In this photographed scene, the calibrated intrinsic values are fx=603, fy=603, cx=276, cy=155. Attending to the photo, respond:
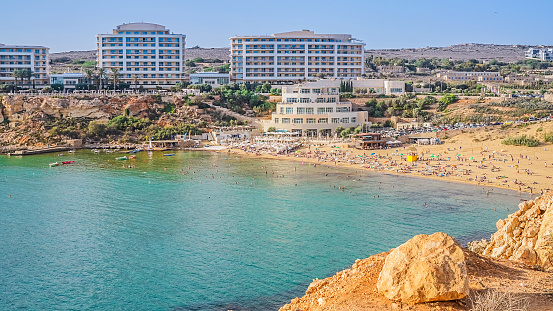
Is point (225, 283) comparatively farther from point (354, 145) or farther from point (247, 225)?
point (354, 145)

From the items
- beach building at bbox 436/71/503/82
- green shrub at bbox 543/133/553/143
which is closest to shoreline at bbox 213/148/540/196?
green shrub at bbox 543/133/553/143

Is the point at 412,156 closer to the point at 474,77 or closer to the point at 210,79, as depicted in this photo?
the point at 210,79

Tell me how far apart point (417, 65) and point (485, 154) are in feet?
359

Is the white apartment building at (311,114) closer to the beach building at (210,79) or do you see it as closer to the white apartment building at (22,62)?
the beach building at (210,79)

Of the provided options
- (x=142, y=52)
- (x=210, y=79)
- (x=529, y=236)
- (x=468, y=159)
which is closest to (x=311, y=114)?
(x=468, y=159)

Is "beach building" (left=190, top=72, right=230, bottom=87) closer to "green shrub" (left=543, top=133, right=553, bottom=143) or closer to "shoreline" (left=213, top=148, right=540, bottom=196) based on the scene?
"shoreline" (left=213, top=148, right=540, bottom=196)

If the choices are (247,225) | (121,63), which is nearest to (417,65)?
(121,63)

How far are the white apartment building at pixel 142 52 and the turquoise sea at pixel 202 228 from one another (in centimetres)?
5205

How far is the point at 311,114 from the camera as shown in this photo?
8319 centimetres

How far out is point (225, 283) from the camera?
1090 inches

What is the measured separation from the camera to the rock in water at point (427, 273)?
1510cm

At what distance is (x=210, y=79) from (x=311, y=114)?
38.3 m

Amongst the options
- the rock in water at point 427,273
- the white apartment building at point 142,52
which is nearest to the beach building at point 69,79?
the white apartment building at point 142,52

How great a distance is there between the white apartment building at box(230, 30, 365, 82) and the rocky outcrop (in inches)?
3656
